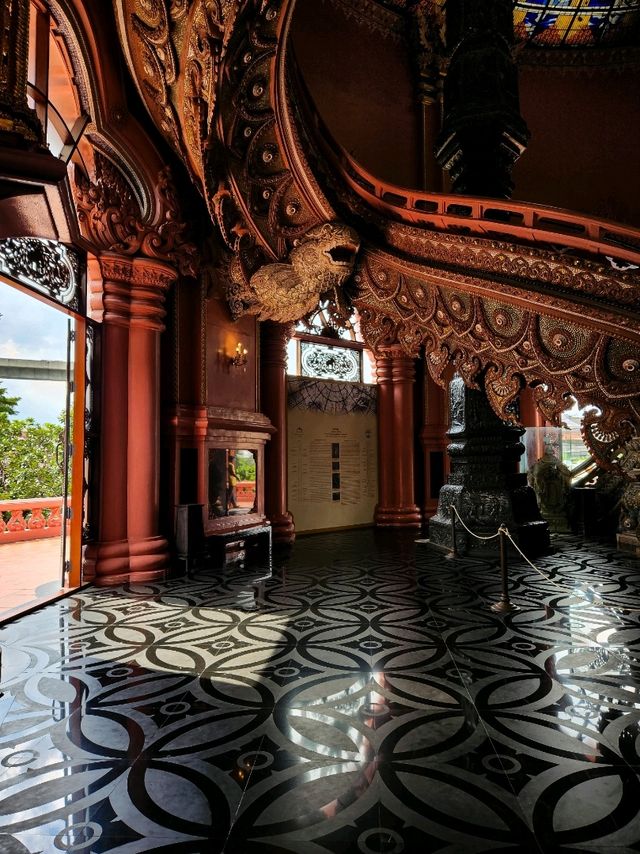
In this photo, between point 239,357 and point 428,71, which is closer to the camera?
point 239,357

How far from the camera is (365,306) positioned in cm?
448

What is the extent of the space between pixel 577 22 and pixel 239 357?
786 centimetres

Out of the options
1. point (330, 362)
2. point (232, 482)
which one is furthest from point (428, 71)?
point (232, 482)

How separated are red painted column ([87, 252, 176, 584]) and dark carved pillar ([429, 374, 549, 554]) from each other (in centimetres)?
343

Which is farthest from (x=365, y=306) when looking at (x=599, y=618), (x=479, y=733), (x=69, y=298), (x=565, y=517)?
(x=565, y=517)

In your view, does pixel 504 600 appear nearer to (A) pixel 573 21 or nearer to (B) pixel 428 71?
(B) pixel 428 71

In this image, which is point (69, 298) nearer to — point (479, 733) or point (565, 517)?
point (479, 733)

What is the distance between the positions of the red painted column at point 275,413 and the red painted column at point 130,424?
2163 millimetres

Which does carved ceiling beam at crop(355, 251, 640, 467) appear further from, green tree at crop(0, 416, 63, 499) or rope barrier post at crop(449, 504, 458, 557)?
green tree at crop(0, 416, 63, 499)

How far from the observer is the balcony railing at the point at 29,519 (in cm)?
746

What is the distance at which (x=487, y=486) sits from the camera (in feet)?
19.2

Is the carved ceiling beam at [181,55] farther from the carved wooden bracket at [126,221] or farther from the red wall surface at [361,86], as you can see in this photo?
the red wall surface at [361,86]

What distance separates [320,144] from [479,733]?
424 centimetres

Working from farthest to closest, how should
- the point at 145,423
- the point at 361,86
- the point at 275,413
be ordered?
the point at 361,86 → the point at 275,413 → the point at 145,423
